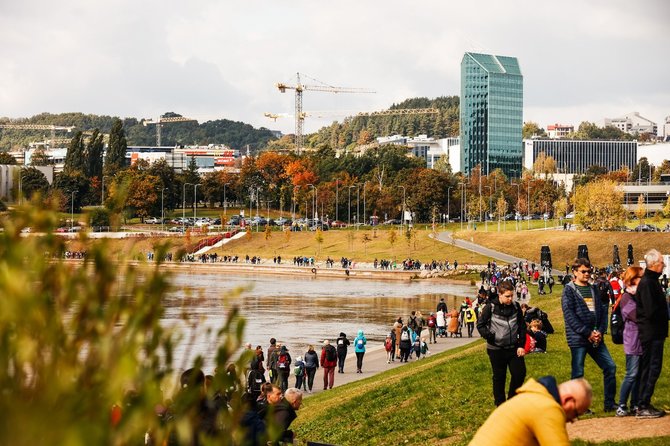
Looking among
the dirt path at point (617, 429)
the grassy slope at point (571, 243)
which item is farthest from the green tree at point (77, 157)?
the dirt path at point (617, 429)

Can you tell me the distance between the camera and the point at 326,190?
152750mm

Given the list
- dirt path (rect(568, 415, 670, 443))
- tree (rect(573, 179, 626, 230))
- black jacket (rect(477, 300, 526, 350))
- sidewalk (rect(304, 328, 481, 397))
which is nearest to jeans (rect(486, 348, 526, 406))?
black jacket (rect(477, 300, 526, 350))

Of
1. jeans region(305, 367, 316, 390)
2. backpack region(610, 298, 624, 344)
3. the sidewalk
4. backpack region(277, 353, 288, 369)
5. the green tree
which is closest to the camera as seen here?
backpack region(610, 298, 624, 344)

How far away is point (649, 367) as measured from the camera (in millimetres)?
12031

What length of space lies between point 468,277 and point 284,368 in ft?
196

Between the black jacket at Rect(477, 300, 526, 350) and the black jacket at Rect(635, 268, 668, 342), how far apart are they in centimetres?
143

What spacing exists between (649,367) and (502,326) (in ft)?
5.86

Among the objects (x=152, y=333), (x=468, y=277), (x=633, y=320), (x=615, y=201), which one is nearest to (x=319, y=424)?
(x=633, y=320)

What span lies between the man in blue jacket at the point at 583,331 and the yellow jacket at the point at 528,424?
21.3 ft

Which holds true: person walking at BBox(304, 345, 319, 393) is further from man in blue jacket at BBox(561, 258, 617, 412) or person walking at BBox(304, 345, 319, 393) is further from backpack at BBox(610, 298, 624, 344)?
man in blue jacket at BBox(561, 258, 617, 412)

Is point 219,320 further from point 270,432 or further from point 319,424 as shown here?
point 270,432

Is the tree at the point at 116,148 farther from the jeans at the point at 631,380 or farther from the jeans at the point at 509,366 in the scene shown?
the jeans at the point at 631,380

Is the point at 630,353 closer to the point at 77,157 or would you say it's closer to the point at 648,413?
the point at 648,413

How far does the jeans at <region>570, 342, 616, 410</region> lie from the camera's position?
1266 cm
